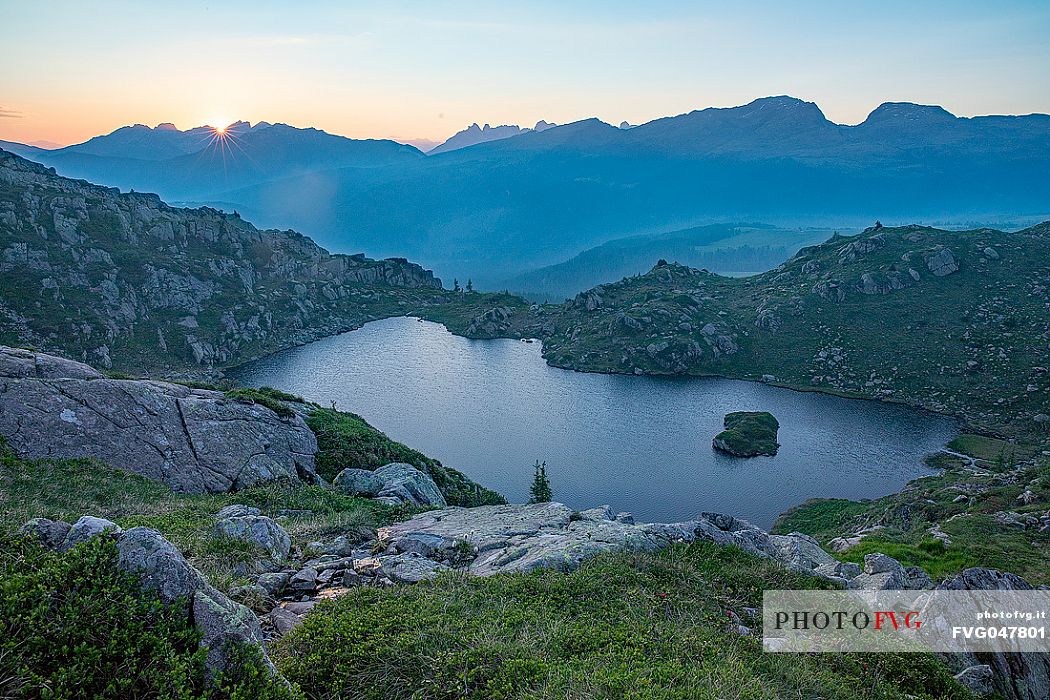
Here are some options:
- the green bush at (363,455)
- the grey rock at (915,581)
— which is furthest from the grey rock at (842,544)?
the green bush at (363,455)

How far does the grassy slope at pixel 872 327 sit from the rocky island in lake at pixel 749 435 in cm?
2910

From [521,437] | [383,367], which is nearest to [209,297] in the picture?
[383,367]

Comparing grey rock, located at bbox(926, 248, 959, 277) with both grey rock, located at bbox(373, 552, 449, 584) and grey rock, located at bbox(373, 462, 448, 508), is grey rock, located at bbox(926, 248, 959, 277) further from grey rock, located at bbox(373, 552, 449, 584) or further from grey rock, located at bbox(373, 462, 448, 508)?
grey rock, located at bbox(373, 552, 449, 584)

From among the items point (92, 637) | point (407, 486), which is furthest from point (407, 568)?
point (407, 486)

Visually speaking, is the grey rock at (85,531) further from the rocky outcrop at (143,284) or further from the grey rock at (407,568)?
the rocky outcrop at (143,284)

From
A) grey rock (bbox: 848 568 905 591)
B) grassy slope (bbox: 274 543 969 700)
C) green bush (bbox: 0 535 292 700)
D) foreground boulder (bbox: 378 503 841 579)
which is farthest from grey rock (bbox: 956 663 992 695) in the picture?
green bush (bbox: 0 535 292 700)

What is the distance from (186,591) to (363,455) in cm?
2326

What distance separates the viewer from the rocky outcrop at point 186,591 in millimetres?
7859

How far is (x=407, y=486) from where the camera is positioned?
88.5ft

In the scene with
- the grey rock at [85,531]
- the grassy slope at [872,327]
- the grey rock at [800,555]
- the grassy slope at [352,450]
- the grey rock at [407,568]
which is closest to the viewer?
the grey rock at [85,531]

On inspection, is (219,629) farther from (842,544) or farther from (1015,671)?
(842,544)

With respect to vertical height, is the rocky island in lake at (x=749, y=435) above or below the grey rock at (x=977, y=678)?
below

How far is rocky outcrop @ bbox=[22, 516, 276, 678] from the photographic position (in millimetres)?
7859

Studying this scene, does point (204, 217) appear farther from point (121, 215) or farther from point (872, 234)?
point (872, 234)
